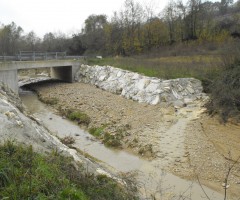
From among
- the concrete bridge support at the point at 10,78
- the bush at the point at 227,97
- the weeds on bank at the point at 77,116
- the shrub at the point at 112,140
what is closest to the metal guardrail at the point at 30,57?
the concrete bridge support at the point at 10,78

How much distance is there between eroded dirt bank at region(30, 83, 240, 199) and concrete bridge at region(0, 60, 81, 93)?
17.8 ft

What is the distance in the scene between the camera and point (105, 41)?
167 ft

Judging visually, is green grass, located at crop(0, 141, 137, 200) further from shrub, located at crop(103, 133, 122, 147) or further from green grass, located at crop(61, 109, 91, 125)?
green grass, located at crop(61, 109, 91, 125)

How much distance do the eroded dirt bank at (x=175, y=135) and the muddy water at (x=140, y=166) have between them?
495 mm

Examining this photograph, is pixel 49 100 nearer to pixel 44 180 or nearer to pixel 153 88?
pixel 153 88

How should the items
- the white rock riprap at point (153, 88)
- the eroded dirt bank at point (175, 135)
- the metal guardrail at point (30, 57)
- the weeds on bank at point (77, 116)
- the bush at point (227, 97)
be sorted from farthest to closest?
the metal guardrail at point (30, 57)
the white rock riprap at point (153, 88)
the weeds on bank at point (77, 116)
the bush at point (227, 97)
the eroded dirt bank at point (175, 135)

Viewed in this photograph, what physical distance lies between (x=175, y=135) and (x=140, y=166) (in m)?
3.92

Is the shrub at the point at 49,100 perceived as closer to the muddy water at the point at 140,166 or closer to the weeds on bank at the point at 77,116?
the weeds on bank at the point at 77,116

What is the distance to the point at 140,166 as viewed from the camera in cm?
1222

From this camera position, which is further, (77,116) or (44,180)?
(77,116)

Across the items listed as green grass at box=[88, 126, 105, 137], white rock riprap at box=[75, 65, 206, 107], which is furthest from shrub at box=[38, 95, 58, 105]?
green grass at box=[88, 126, 105, 137]

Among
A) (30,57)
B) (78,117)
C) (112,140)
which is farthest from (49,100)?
(112,140)

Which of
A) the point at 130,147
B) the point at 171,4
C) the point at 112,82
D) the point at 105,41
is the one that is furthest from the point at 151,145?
the point at 171,4

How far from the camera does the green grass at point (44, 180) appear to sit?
541cm
